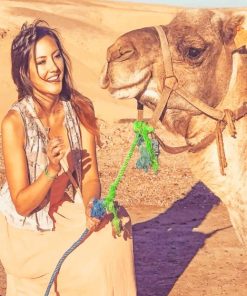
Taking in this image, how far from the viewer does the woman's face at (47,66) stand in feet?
14.1

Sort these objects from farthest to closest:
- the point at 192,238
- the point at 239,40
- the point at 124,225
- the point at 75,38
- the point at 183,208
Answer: the point at 75,38
the point at 183,208
the point at 192,238
the point at 124,225
the point at 239,40

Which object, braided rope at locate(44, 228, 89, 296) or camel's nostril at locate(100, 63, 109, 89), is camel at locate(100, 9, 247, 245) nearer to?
camel's nostril at locate(100, 63, 109, 89)

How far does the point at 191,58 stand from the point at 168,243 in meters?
4.10

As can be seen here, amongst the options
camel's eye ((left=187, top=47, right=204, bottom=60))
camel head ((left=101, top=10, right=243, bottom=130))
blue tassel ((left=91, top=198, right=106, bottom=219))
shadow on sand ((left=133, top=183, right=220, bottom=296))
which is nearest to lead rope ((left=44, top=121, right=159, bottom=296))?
blue tassel ((left=91, top=198, right=106, bottom=219))

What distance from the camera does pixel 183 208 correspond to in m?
9.04

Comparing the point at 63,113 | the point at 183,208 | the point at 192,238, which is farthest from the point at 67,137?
the point at 183,208

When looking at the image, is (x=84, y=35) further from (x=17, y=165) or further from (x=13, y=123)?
(x=17, y=165)

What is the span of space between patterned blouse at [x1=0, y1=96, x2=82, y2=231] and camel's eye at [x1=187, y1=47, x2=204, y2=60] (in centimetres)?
110

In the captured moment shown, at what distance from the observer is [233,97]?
3.71 meters

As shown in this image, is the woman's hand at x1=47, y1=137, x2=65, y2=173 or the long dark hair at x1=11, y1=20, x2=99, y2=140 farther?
the long dark hair at x1=11, y1=20, x2=99, y2=140

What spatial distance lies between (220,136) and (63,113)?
1.28 metres

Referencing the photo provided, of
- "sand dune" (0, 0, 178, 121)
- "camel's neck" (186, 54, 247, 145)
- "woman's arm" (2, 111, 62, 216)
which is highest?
"camel's neck" (186, 54, 247, 145)

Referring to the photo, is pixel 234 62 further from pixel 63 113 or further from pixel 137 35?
pixel 63 113

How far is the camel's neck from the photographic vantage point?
12.1ft
